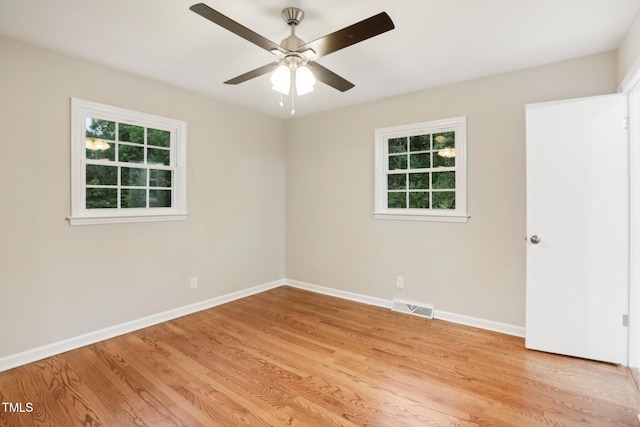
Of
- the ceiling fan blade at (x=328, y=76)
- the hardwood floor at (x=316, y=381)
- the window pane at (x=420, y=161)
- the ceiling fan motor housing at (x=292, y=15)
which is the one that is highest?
the ceiling fan motor housing at (x=292, y=15)

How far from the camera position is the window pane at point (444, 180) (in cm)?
343

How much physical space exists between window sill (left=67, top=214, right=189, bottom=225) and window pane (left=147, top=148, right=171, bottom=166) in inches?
23.0

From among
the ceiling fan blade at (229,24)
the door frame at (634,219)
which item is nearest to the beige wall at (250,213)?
the door frame at (634,219)

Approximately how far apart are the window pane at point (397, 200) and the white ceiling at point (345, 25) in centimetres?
129

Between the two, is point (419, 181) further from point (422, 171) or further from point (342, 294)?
point (342, 294)

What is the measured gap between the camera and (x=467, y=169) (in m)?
3.26

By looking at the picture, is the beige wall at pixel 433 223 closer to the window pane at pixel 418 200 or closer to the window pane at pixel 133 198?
the window pane at pixel 418 200

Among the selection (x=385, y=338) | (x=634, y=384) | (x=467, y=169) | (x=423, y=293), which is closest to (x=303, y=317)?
(x=385, y=338)

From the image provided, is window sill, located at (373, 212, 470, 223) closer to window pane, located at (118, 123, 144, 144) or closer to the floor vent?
the floor vent

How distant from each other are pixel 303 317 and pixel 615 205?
9.65 feet

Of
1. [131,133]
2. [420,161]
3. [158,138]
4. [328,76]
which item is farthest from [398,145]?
[131,133]

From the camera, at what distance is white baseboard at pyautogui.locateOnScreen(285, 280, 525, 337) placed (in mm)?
3031

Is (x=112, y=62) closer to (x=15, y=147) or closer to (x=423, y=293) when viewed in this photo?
(x=15, y=147)

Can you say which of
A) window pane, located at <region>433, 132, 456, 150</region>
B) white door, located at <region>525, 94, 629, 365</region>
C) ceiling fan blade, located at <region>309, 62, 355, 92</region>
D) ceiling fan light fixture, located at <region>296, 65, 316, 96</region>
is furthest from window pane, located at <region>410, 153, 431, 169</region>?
ceiling fan light fixture, located at <region>296, 65, 316, 96</region>
